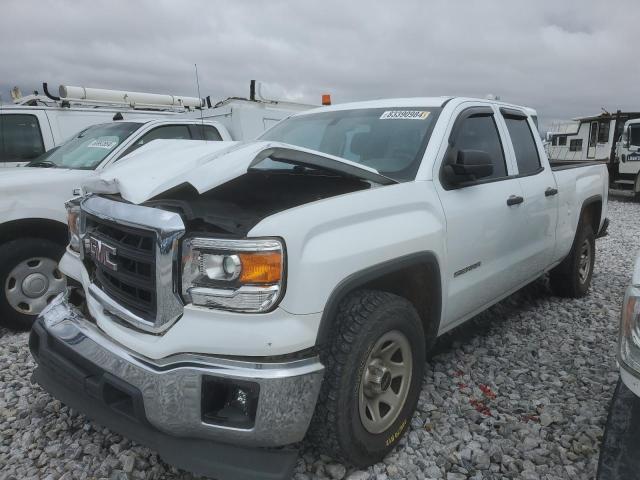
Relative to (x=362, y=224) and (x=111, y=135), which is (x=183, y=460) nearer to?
(x=362, y=224)

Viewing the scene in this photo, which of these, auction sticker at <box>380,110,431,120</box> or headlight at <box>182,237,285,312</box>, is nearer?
headlight at <box>182,237,285,312</box>

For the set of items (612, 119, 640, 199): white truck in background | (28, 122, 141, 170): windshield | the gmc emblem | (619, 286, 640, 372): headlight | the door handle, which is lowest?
(612, 119, 640, 199): white truck in background

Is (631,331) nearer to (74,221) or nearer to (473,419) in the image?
(473,419)

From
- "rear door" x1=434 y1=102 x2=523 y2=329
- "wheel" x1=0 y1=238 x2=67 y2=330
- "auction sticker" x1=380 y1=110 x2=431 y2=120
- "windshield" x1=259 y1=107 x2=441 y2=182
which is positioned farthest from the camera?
"wheel" x1=0 y1=238 x2=67 y2=330

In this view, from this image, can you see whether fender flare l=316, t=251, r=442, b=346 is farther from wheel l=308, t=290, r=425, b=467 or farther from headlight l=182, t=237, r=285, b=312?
headlight l=182, t=237, r=285, b=312

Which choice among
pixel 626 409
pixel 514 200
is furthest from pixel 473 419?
pixel 514 200

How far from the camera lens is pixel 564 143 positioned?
66.1 feet

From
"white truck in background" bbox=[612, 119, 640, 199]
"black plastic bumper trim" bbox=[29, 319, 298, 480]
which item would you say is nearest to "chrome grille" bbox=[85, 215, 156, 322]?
"black plastic bumper trim" bbox=[29, 319, 298, 480]

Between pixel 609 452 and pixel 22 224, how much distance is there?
4.31 metres

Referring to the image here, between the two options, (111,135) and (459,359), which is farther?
(111,135)

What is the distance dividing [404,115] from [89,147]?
3.32 metres

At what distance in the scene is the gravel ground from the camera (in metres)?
2.47

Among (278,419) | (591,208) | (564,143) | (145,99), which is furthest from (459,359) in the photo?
(564,143)

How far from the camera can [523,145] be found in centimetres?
402
